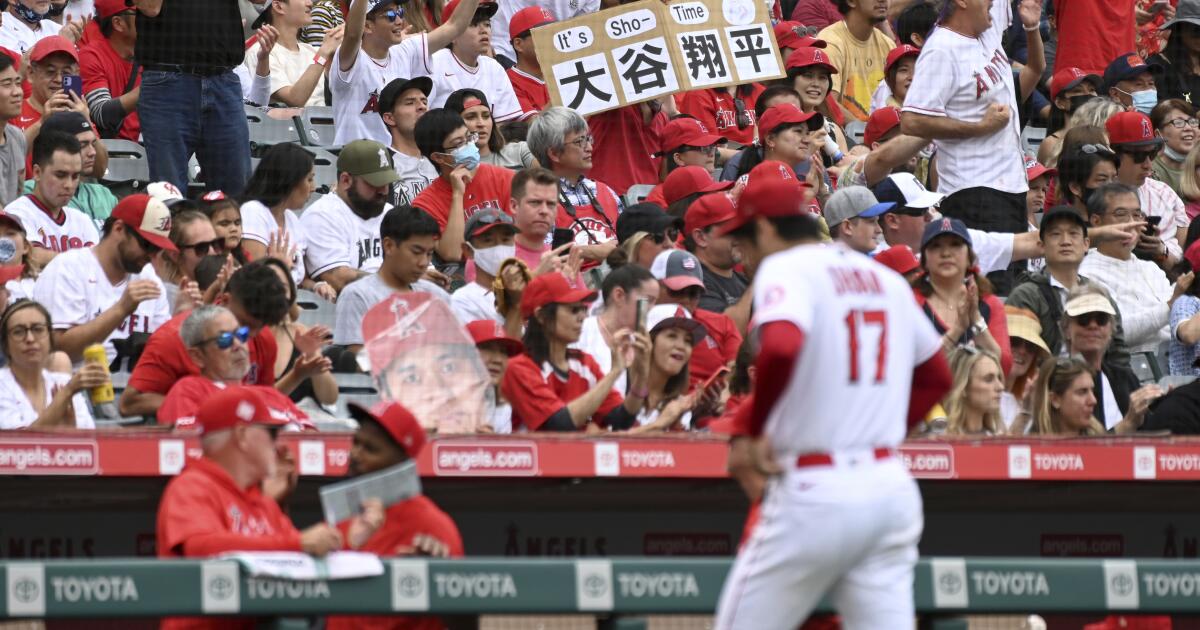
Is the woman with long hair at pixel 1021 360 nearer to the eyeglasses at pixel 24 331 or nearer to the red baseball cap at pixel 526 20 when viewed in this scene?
the eyeglasses at pixel 24 331

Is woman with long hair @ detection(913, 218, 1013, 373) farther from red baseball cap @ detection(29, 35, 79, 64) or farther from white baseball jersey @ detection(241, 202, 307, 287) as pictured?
red baseball cap @ detection(29, 35, 79, 64)

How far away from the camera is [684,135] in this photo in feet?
34.7

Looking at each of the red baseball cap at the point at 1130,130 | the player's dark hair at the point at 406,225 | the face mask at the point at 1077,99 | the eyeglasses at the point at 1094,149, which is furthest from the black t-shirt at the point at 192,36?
the face mask at the point at 1077,99

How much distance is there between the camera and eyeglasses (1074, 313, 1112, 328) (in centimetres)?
820

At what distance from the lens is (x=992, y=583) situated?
17.3 ft

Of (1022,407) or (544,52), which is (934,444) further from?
(544,52)

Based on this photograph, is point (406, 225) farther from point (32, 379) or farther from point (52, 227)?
point (52, 227)

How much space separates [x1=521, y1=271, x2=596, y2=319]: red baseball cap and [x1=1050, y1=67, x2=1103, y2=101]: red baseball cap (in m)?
5.72

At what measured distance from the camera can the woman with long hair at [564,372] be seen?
719 cm

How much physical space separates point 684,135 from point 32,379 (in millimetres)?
4498

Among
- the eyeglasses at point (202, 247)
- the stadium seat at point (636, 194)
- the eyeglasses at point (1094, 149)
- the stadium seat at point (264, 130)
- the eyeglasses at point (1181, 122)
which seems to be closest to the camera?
the eyeglasses at point (202, 247)

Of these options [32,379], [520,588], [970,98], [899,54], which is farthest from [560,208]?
[520,588]

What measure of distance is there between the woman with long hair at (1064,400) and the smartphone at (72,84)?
5.16 m

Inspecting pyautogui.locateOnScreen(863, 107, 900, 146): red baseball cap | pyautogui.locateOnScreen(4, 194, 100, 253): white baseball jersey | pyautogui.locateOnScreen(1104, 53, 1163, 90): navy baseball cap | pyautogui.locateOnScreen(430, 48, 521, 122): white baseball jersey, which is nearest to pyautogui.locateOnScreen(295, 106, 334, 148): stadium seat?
pyautogui.locateOnScreen(430, 48, 521, 122): white baseball jersey
